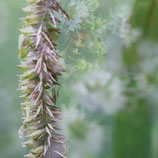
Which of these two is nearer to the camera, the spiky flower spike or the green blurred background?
the spiky flower spike

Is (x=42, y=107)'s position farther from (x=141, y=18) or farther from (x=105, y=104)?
(x=105, y=104)

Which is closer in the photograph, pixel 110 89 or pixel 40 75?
pixel 40 75

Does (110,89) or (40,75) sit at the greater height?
(110,89)

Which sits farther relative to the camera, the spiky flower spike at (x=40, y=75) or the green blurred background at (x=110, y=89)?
the green blurred background at (x=110, y=89)

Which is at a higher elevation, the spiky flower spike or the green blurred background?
the green blurred background
